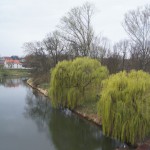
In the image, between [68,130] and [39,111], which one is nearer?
[68,130]

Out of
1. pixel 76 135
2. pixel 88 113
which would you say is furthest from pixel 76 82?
pixel 76 135

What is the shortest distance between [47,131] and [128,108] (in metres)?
5.39

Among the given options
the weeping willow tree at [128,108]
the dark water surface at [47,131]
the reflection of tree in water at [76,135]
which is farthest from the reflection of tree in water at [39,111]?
the weeping willow tree at [128,108]

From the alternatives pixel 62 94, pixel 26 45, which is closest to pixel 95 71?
pixel 62 94

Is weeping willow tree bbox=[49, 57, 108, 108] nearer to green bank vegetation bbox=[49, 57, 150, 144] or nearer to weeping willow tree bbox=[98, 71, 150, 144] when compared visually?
green bank vegetation bbox=[49, 57, 150, 144]

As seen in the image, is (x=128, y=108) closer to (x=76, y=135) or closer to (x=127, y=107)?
(x=127, y=107)

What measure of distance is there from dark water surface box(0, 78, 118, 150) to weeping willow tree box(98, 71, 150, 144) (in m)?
1.22

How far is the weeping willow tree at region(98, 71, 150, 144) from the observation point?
10828 mm

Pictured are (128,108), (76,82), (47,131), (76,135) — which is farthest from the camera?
(76,82)

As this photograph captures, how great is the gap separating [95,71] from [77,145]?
25.9ft

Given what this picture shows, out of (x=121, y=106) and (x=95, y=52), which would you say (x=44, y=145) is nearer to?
(x=121, y=106)

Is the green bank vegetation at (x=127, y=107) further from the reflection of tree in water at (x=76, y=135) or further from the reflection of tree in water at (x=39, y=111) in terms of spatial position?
the reflection of tree in water at (x=39, y=111)

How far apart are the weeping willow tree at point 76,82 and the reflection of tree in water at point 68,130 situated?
113 cm

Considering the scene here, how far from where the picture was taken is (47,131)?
14.2 meters
